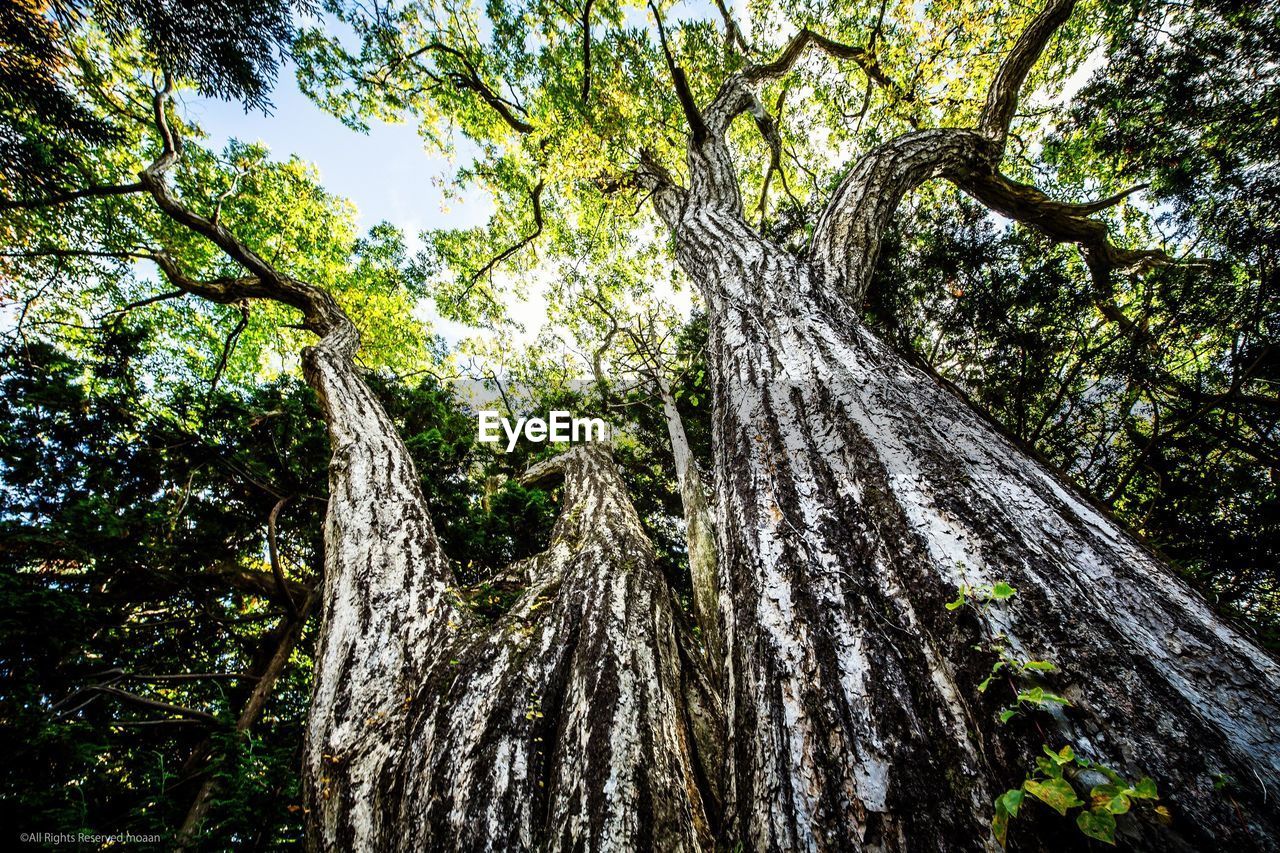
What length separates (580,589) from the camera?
2.05 meters

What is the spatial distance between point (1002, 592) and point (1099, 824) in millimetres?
383

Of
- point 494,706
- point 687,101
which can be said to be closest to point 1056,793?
point 494,706

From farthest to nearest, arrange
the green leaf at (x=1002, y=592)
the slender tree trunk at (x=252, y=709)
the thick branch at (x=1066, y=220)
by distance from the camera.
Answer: the thick branch at (x=1066, y=220)
the slender tree trunk at (x=252, y=709)
the green leaf at (x=1002, y=592)

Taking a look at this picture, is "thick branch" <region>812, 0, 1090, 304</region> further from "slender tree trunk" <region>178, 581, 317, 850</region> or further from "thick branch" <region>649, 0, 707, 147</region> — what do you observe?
"slender tree trunk" <region>178, 581, 317, 850</region>

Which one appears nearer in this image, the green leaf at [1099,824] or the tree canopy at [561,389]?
the green leaf at [1099,824]

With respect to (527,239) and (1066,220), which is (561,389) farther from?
(1066,220)

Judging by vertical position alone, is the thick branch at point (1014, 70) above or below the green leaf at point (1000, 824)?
above

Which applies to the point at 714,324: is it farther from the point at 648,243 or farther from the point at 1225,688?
the point at 648,243

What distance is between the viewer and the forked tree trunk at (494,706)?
125 cm

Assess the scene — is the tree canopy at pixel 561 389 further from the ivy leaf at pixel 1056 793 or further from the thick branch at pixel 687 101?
the ivy leaf at pixel 1056 793

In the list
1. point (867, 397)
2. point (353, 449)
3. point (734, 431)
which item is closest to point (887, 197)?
point (867, 397)

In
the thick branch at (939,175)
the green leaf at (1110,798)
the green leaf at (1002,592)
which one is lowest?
the green leaf at (1110,798)

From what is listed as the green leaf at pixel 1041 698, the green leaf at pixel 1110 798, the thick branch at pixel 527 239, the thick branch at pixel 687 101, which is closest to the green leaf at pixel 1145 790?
the green leaf at pixel 1110 798

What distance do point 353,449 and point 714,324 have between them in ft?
7.91
